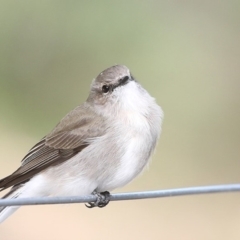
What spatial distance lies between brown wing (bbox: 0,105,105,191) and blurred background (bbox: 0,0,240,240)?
5.46 feet

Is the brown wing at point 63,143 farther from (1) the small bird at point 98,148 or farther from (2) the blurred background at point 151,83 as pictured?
(2) the blurred background at point 151,83

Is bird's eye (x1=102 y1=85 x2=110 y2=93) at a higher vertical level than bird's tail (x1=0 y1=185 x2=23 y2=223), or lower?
higher

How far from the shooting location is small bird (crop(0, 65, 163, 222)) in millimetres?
3119

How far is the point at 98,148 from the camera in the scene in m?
3.17

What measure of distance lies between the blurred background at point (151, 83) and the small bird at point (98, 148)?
1689mm

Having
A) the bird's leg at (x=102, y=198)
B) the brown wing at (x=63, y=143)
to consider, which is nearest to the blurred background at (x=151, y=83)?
the brown wing at (x=63, y=143)

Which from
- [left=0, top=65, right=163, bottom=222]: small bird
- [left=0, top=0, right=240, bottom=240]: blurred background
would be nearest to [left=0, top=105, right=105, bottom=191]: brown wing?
[left=0, top=65, right=163, bottom=222]: small bird

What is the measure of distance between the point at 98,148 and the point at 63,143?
0.67 ft

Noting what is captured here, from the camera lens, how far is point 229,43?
21.2 ft

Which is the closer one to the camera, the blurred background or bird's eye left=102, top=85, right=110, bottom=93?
bird's eye left=102, top=85, right=110, bottom=93

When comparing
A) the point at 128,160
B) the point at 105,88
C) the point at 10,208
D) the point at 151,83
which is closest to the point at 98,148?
the point at 128,160

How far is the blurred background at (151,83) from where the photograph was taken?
5090 mm

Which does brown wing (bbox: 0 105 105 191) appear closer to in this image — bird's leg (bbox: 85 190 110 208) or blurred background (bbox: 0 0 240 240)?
bird's leg (bbox: 85 190 110 208)

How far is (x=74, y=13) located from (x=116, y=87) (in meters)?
3.39
